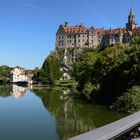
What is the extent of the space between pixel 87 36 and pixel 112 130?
464 feet

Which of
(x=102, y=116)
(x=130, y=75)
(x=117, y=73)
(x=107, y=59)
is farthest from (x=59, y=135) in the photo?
(x=107, y=59)

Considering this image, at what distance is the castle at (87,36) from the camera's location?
144 m

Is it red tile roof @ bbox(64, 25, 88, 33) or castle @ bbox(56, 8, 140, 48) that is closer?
castle @ bbox(56, 8, 140, 48)

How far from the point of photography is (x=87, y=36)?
148 meters

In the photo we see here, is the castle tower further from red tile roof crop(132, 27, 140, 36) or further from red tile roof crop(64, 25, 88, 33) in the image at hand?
red tile roof crop(64, 25, 88, 33)

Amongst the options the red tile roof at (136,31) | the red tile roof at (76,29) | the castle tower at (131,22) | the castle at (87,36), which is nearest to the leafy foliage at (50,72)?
the castle at (87,36)

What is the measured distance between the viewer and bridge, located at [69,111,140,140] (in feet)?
20.1

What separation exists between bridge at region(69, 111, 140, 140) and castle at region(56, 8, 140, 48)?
136m

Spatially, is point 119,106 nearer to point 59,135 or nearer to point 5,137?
point 59,135

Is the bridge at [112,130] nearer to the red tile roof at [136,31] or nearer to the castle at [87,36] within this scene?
the red tile roof at [136,31]

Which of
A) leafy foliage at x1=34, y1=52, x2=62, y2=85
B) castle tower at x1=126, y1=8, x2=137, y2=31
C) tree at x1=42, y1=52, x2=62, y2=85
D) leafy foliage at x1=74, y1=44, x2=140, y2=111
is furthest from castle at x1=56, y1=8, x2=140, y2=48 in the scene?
leafy foliage at x1=74, y1=44, x2=140, y2=111

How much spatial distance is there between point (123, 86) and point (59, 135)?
20.8m

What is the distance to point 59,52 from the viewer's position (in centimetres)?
14538

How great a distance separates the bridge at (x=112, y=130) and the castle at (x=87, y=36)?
136067 millimetres
